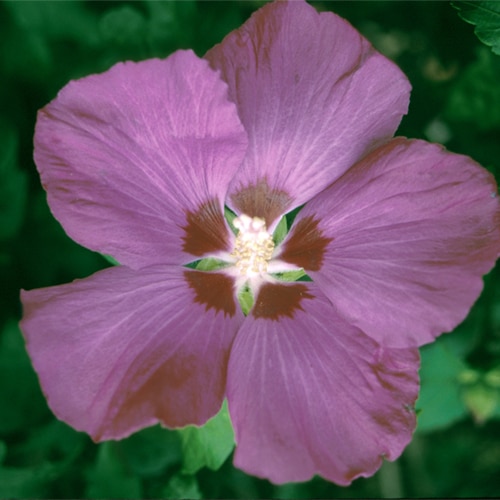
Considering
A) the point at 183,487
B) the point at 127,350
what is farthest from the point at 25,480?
the point at 127,350

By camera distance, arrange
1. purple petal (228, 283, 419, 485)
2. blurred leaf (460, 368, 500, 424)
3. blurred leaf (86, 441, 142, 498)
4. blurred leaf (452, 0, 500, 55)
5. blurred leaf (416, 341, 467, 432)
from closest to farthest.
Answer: purple petal (228, 283, 419, 485), blurred leaf (452, 0, 500, 55), blurred leaf (86, 441, 142, 498), blurred leaf (460, 368, 500, 424), blurred leaf (416, 341, 467, 432)

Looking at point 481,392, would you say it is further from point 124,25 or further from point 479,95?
point 124,25

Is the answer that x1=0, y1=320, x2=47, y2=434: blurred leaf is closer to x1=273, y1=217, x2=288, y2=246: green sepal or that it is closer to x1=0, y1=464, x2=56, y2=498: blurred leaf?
x1=0, y1=464, x2=56, y2=498: blurred leaf

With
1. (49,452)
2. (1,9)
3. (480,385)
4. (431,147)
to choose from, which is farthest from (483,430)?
(1,9)

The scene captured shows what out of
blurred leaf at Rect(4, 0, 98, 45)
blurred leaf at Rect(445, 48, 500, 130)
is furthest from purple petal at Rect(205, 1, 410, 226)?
blurred leaf at Rect(4, 0, 98, 45)

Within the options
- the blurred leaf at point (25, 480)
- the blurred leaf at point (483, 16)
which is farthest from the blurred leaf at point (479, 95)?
the blurred leaf at point (25, 480)

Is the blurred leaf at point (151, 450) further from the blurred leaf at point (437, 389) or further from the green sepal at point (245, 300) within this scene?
the green sepal at point (245, 300)

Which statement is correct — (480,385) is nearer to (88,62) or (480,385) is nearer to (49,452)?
(49,452)
